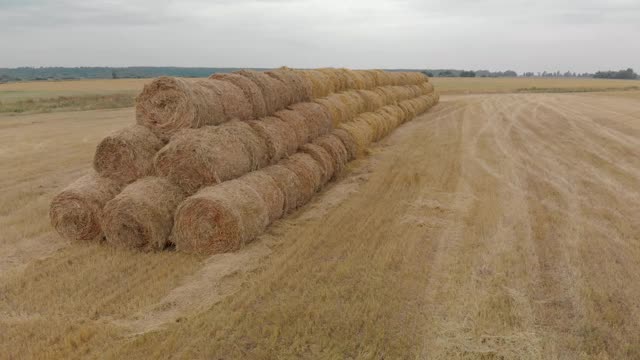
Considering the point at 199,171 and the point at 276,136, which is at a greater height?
the point at 276,136

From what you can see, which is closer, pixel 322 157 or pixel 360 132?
pixel 322 157

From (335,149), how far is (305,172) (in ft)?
7.80

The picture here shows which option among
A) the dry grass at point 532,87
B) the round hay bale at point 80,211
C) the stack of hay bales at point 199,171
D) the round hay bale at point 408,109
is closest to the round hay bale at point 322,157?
the stack of hay bales at point 199,171

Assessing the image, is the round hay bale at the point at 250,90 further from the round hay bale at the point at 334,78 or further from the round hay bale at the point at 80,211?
the round hay bale at the point at 334,78

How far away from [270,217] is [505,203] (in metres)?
4.74

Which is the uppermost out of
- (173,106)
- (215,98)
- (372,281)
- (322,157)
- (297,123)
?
(215,98)

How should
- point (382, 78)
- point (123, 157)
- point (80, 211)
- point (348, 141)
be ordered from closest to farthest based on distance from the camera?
point (80, 211) → point (123, 157) → point (348, 141) → point (382, 78)

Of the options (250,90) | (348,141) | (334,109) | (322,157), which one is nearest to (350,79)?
(334,109)

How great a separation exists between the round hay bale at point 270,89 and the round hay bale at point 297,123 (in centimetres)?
20

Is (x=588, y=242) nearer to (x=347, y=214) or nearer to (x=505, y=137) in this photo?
(x=347, y=214)

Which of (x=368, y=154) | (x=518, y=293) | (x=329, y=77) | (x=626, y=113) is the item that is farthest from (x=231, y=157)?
(x=626, y=113)

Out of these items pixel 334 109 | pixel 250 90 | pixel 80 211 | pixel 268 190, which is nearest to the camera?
pixel 80 211

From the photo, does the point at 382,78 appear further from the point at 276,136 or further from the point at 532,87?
the point at 532,87

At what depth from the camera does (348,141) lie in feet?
48.2
